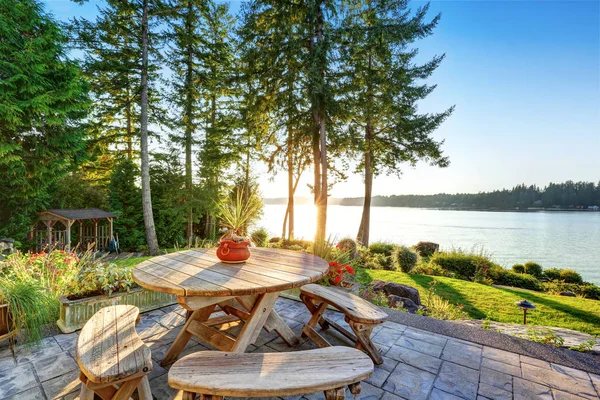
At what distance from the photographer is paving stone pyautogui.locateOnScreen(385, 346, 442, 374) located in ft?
6.60

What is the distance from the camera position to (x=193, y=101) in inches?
412

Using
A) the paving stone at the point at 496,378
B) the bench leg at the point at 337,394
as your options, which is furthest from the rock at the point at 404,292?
the bench leg at the point at 337,394

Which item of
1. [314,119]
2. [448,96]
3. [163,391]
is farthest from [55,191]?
[448,96]

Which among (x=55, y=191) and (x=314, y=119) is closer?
(x=314, y=119)

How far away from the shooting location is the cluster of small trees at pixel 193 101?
6.68 meters

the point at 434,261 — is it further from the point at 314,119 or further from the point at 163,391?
the point at 163,391

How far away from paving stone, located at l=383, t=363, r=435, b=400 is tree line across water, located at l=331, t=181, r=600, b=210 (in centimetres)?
2285

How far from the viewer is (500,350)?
227 cm

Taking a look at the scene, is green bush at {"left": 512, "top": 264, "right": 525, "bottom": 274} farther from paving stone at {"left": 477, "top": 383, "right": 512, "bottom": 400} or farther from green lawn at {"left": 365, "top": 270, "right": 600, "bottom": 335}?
paving stone at {"left": 477, "top": 383, "right": 512, "bottom": 400}

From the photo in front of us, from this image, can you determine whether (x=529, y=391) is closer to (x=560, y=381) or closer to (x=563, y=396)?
(x=563, y=396)

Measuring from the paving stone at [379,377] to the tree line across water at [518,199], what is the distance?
75.1 ft

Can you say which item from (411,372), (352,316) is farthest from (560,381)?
(352,316)

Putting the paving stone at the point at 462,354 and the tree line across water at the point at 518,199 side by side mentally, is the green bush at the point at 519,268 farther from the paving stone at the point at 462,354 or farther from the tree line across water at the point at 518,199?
the tree line across water at the point at 518,199

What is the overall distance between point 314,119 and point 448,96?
6.10m
